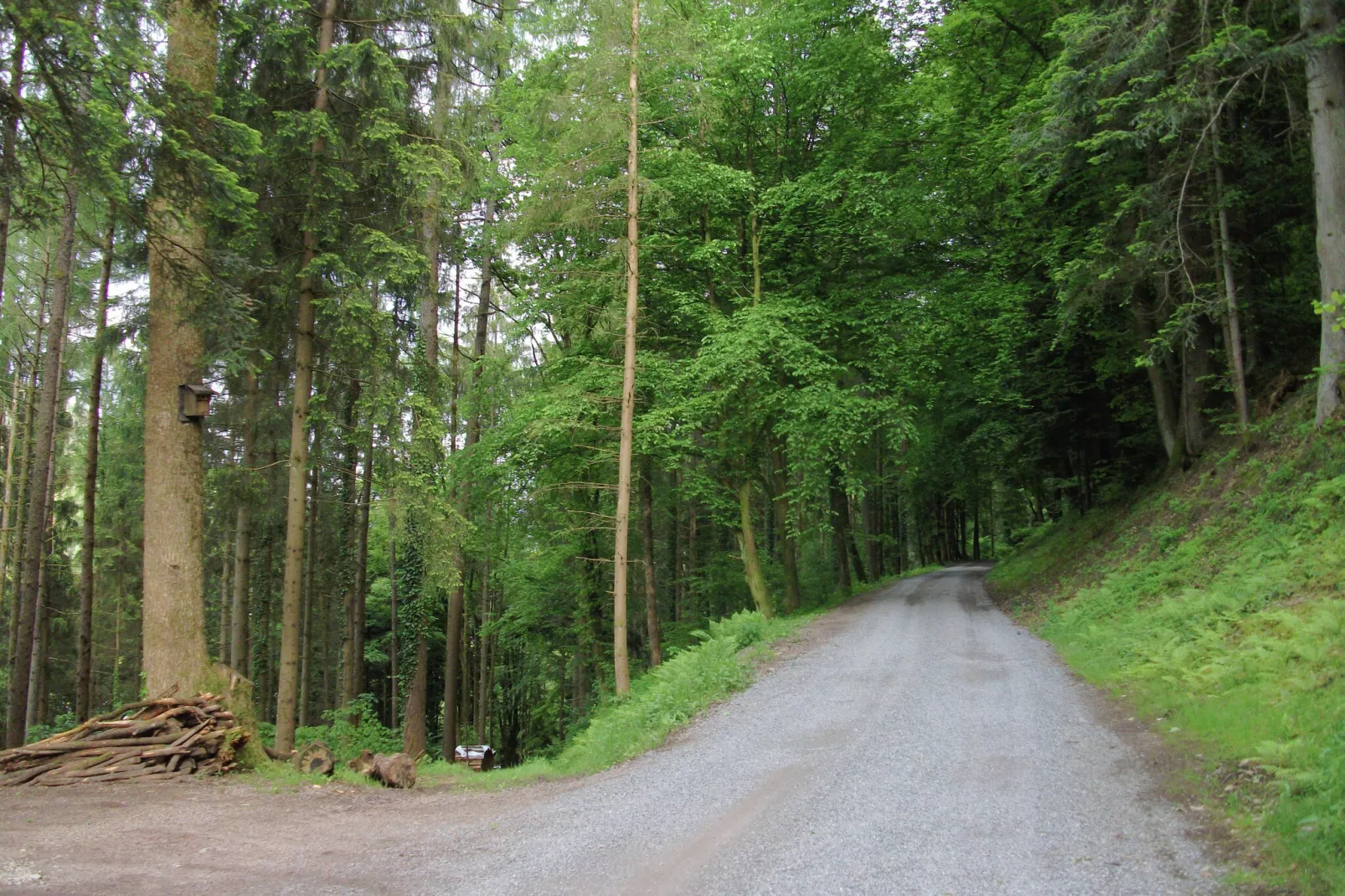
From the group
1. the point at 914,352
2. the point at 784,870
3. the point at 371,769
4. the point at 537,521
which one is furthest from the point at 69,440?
the point at 784,870

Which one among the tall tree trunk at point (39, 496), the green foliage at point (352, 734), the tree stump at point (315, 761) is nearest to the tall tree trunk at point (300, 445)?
the tree stump at point (315, 761)

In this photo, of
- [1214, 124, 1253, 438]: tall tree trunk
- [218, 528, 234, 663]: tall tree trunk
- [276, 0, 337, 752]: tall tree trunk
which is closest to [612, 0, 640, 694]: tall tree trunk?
[276, 0, 337, 752]: tall tree trunk

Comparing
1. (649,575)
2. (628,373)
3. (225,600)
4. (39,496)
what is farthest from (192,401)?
(225,600)

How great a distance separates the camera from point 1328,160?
1104cm

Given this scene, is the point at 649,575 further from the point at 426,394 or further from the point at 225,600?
the point at 225,600

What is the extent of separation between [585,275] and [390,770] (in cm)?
815

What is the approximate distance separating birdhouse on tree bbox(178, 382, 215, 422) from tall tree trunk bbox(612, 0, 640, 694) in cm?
560

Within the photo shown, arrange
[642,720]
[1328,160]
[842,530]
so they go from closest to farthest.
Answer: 1. [642,720]
2. [1328,160]
3. [842,530]

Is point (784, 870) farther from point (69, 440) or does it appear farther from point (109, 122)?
point (69, 440)

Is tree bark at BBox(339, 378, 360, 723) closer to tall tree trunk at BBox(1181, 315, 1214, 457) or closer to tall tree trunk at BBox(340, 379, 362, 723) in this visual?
tall tree trunk at BBox(340, 379, 362, 723)

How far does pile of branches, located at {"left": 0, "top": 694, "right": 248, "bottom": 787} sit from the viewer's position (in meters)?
6.83

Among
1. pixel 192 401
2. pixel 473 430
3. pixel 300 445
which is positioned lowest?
pixel 300 445

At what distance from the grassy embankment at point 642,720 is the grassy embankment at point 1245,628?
440 cm

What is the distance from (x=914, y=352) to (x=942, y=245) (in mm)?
3521
